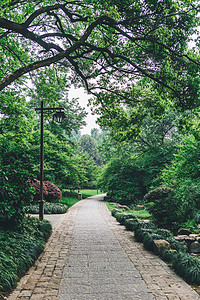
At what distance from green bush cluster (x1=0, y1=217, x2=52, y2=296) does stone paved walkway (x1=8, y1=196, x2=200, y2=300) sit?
153 mm

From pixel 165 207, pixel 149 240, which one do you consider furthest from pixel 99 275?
pixel 165 207

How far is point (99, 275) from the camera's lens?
14.1 ft

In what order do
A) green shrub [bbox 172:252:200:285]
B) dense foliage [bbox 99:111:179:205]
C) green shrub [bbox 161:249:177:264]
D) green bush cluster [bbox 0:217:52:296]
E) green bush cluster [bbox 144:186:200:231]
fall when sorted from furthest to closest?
dense foliage [bbox 99:111:179:205] < green bush cluster [bbox 144:186:200:231] < green shrub [bbox 161:249:177:264] < green shrub [bbox 172:252:200:285] < green bush cluster [bbox 0:217:52:296]

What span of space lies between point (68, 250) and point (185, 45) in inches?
275

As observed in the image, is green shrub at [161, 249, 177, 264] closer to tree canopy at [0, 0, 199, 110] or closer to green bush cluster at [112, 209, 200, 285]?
green bush cluster at [112, 209, 200, 285]

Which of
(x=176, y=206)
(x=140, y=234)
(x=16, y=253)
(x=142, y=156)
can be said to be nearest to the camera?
(x=16, y=253)

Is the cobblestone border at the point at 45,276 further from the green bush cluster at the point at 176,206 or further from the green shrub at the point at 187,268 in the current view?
the green bush cluster at the point at 176,206

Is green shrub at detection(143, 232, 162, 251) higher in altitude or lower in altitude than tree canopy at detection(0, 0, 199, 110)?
lower

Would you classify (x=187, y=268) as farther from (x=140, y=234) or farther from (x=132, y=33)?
(x=132, y=33)

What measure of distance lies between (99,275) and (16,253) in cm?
172

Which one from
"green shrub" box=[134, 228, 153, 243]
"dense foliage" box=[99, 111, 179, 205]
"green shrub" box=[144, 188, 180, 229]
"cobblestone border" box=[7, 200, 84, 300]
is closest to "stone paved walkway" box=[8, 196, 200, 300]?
"cobblestone border" box=[7, 200, 84, 300]

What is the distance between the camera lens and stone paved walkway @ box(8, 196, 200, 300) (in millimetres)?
3559

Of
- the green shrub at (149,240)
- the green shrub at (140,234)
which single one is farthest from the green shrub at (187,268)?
the green shrub at (140,234)

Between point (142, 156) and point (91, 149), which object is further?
point (91, 149)
